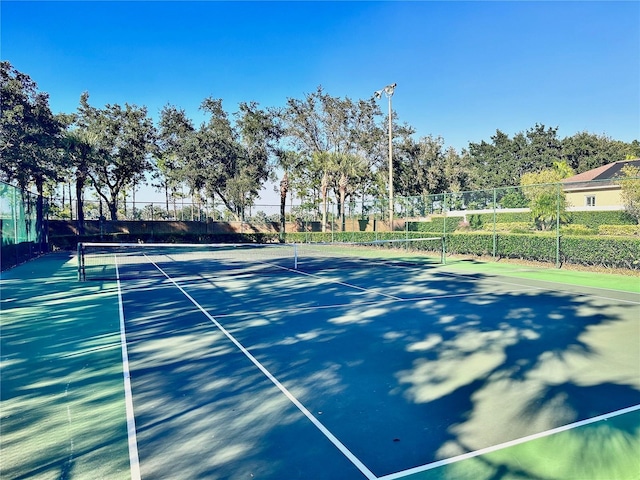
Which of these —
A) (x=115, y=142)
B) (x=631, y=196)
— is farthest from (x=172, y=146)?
(x=631, y=196)

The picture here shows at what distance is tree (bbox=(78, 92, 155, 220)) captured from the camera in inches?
1208

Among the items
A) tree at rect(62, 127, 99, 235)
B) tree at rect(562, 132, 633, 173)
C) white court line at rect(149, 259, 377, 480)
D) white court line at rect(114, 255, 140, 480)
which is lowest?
white court line at rect(149, 259, 377, 480)

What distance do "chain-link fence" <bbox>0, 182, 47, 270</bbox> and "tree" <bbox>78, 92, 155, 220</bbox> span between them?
449 inches

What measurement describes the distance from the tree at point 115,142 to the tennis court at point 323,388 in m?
25.1

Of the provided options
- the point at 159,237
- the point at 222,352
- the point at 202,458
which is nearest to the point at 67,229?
the point at 159,237

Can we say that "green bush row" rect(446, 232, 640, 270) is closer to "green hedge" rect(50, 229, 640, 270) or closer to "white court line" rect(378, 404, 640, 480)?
"green hedge" rect(50, 229, 640, 270)

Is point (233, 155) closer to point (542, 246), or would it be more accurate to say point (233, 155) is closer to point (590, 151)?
point (542, 246)

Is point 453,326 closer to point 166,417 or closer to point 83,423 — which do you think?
point 166,417

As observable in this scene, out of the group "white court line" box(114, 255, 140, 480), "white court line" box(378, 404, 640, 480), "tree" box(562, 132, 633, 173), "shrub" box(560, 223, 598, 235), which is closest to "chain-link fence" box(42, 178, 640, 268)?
"shrub" box(560, 223, 598, 235)

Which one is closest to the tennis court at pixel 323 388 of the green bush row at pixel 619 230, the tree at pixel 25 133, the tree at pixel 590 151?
the green bush row at pixel 619 230

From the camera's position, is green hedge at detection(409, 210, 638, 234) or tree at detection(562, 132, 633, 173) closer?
green hedge at detection(409, 210, 638, 234)

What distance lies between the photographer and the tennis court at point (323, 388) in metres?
2.97

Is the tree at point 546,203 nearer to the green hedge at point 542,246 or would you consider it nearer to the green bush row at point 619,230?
the green hedge at point 542,246

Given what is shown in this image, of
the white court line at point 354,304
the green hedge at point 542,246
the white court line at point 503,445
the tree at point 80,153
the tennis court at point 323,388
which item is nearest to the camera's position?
the white court line at point 503,445
